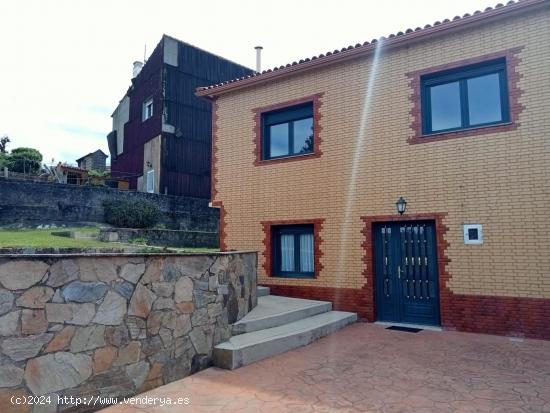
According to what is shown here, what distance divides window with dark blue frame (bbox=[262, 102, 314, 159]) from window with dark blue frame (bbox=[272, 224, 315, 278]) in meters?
2.05

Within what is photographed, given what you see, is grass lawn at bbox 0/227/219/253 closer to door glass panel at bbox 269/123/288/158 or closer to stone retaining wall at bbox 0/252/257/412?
stone retaining wall at bbox 0/252/257/412

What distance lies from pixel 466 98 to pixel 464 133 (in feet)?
2.62

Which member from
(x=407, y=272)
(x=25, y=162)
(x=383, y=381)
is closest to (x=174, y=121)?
(x=25, y=162)

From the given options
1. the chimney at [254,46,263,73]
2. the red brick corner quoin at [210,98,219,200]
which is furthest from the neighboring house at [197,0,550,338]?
the chimney at [254,46,263,73]

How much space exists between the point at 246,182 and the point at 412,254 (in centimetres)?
487

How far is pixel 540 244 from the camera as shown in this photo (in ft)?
23.6

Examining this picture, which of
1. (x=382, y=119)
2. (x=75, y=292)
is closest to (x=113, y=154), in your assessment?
(x=382, y=119)

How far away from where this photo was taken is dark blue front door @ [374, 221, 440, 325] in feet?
27.1

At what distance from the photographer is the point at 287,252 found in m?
10.3

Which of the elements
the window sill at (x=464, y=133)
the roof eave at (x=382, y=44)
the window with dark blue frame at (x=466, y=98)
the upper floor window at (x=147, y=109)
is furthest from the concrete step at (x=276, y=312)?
the upper floor window at (x=147, y=109)

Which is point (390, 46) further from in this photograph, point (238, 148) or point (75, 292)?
point (75, 292)

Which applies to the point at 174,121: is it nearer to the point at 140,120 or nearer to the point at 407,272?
the point at 140,120

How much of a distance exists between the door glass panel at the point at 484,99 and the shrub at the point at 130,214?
1440 centimetres

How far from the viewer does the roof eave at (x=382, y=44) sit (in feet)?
24.8
